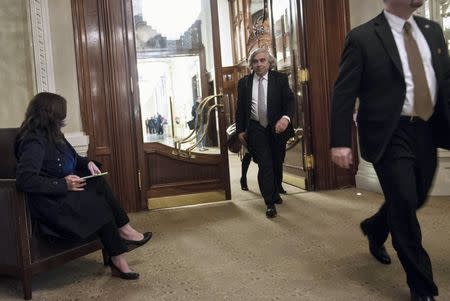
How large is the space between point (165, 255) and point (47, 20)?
2.22 meters

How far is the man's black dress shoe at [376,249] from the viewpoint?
98.4 inches

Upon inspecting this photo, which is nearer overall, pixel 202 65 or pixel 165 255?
pixel 165 255

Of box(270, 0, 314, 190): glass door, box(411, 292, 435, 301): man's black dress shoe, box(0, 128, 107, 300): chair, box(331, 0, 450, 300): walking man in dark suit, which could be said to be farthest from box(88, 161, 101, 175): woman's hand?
box(270, 0, 314, 190): glass door

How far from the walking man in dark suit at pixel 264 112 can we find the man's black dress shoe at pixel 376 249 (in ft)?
4.58

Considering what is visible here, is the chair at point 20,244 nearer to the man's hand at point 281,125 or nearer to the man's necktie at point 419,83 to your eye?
the man's necktie at point 419,83

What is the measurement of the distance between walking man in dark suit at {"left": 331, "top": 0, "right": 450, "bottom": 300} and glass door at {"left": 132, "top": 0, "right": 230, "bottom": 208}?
2557 millimetres

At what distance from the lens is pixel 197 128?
15.0ft

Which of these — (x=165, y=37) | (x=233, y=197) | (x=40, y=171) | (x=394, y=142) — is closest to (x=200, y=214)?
(x=233, y=197)

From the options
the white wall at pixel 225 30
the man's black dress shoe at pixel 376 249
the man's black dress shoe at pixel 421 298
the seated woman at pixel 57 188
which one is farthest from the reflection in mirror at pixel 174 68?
the white wall at pixel 225 30

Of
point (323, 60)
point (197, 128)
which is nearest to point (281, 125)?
point (197, 128)

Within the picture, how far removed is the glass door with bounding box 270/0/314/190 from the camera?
470 cm

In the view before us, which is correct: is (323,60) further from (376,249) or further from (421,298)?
(421,298)

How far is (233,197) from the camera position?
483 cm

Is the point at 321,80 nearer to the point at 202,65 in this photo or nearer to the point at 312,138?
the point at 312,138
